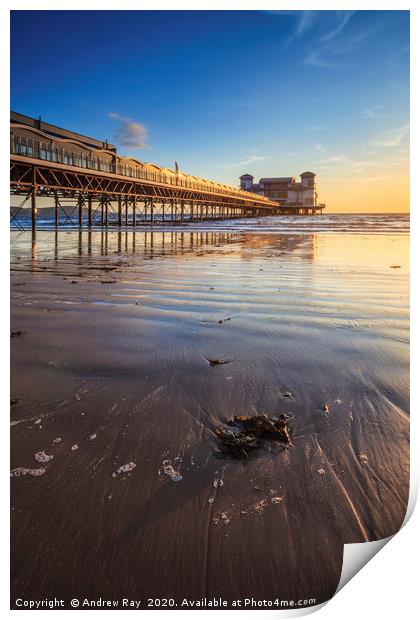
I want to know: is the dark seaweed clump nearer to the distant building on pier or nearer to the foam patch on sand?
the foam patch on sand

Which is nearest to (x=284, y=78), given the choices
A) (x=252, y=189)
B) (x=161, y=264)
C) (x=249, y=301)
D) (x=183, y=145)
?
(x=183, y=145)

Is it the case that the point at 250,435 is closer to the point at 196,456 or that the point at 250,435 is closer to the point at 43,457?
the point at 196,456

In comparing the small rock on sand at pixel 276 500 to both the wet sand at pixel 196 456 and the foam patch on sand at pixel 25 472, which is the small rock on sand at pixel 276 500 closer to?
the wet sand at pixel 196 456

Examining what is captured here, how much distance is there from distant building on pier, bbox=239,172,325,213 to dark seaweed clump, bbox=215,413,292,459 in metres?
71.4

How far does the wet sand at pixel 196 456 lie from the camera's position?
94cm

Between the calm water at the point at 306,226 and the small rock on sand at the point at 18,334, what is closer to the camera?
the small rock on sand at the point at 18,334

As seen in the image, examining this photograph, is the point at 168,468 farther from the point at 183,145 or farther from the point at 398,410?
the point at 183,145

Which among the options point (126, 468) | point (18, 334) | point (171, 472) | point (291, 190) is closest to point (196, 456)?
point (171, 472)

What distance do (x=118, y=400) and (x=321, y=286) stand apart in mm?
3433

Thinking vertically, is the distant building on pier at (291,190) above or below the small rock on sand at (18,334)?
above

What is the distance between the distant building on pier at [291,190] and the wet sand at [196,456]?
70510 mm

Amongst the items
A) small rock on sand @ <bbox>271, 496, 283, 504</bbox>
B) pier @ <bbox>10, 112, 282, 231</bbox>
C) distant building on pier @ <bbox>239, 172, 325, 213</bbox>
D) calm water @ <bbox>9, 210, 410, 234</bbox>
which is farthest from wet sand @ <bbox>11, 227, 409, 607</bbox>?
distant building on pier @ <bbox>239, 172, 325, 213</bbox>

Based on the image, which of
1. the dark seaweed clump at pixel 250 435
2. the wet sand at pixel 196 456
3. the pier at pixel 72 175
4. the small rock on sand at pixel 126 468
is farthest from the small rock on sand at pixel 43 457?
the pier at pixel 72 175

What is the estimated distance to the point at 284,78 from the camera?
2.73 metres
